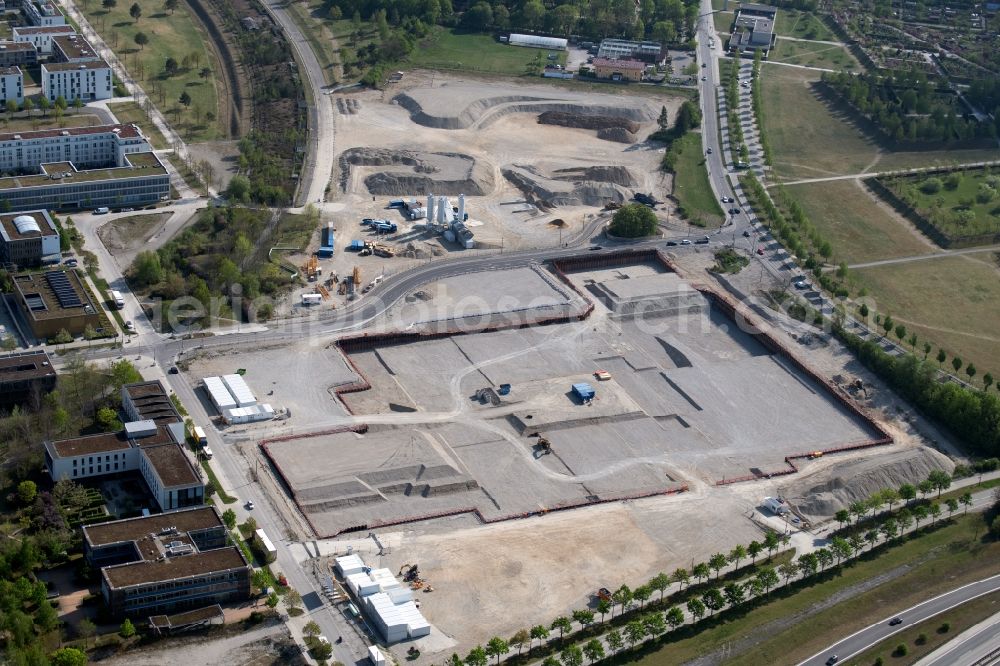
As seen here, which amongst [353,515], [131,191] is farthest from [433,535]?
[131,191]

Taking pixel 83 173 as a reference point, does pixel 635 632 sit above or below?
below

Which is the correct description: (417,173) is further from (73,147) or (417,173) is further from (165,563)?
(165,563)

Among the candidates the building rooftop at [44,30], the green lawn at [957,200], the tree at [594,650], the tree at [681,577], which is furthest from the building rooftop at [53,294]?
the green lawn at [957,200]

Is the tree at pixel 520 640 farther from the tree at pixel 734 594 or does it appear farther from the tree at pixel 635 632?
the tree at pixel 734 594

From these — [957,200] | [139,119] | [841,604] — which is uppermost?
[139,119]

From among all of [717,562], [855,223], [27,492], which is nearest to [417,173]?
[855,223]

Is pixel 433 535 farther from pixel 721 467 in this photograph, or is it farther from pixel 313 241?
pixel 313 241

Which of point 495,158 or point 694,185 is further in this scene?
point 495,158

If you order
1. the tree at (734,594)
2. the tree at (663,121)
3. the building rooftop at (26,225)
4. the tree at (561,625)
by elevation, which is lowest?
the tree at (561,625)
